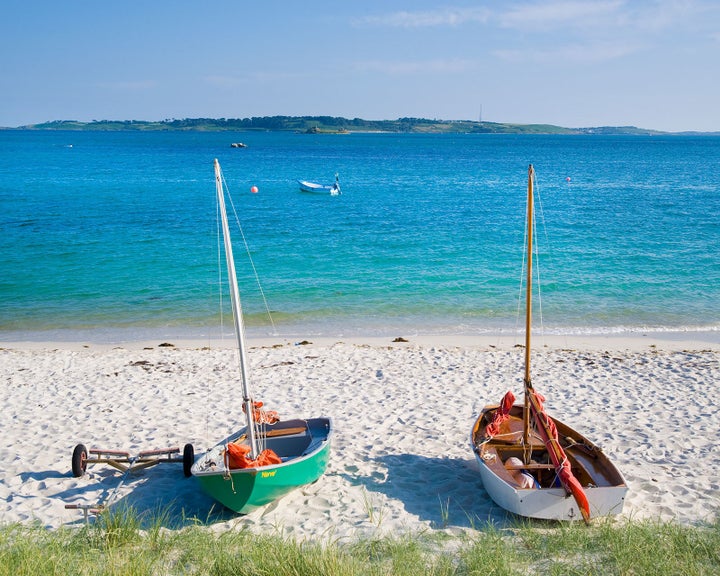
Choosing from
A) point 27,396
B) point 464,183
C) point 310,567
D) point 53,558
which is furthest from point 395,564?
point 464,183

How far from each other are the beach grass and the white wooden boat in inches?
11.5

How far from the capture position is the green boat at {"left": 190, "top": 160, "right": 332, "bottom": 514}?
9273mm

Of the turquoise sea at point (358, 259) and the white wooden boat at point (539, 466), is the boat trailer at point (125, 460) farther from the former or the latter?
the turquoise sea at point (358, 259)

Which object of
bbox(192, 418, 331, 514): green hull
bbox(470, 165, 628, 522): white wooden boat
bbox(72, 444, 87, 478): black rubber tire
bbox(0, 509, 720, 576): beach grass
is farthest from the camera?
bbox(72, 444, 87, 478): black rubber tire

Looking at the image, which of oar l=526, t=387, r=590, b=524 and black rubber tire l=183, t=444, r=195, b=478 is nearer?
oar l=526, t=387, r=590, b=524

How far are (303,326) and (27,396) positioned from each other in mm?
9105

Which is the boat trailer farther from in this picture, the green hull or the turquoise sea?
the turquoise sea

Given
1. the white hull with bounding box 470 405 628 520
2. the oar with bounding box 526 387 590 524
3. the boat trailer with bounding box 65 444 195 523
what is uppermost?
the oar with bounding box 526 387 590 524

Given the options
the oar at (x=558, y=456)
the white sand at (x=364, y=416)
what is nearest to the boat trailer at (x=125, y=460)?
the white sand at (x=364, y=416)

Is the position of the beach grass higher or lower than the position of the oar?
lower

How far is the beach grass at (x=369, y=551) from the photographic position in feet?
24.0

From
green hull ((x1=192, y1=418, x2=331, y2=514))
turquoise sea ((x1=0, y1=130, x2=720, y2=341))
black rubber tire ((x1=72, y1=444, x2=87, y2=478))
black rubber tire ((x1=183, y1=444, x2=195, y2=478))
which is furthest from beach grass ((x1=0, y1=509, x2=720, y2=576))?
turquoise sea ((x1=0, y1=130, x2=720, y2=341))

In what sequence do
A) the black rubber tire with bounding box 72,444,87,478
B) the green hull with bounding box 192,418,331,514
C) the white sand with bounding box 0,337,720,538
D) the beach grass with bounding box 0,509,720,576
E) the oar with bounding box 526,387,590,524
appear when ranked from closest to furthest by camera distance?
→ the beach grass with bounding box 0,509,720,576
the oar with bounding box 526,387,590,524
the green hull with bounding box 192,418,331,514
the white sand with bounding box 0,337,720,538
the black rubber tire with bounding box 72,444,87,478

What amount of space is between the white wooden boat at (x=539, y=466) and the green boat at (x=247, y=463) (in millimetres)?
2592
